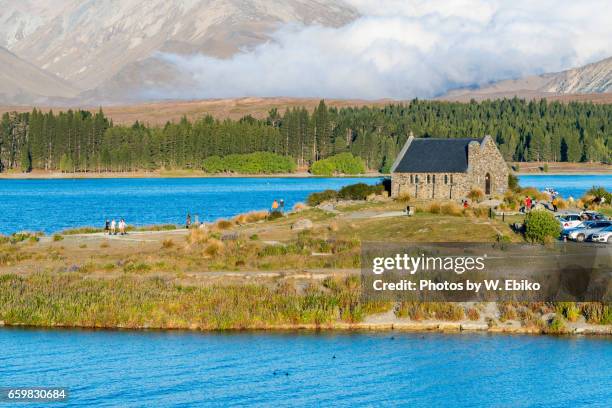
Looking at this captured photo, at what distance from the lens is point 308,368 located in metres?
32.8

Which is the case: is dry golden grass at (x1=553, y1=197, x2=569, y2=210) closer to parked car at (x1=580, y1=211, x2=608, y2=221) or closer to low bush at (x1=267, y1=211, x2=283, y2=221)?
parked car at (x1=580, y1=211, x2=608, y2=221)

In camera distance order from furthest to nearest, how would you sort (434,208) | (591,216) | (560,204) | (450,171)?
(450,171) < (560,204) < (434,208) < (591,216)

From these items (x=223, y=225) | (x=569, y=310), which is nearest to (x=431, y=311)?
(x=569, y=310)

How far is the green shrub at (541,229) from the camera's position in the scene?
55.0 meters

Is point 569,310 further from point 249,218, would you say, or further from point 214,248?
point 249,218

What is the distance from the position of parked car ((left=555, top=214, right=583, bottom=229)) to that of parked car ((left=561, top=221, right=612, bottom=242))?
1274mm

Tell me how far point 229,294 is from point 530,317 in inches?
458

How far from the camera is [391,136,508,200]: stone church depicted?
84.6 m

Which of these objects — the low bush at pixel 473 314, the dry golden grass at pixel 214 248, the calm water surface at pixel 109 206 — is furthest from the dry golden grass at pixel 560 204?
the low bush at pixel 473 314

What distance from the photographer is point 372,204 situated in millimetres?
80062

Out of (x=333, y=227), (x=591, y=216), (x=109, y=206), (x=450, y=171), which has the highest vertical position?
(x=450, y=171)

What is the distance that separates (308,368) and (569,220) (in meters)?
33.4

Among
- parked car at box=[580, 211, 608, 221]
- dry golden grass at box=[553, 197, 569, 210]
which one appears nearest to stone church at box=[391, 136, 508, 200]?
dry golden grass at box=[553, 197, 569, 210]

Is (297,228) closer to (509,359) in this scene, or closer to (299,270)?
(299,270)
